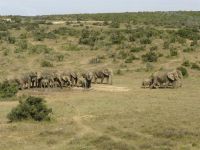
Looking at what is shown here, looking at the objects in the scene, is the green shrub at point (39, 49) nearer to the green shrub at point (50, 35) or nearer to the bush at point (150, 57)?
the green shrub at point (50, 35)

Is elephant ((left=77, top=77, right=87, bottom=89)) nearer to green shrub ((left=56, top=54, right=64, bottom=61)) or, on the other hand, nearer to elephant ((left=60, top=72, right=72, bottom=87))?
elephant ((left=60, top=72, right=72, bottom=87))

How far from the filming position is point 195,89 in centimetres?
2803

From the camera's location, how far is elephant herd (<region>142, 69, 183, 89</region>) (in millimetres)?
28656

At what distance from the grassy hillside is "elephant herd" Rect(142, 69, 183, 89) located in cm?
69

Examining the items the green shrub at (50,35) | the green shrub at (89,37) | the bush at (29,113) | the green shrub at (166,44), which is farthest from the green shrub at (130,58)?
the bush at (29,113)

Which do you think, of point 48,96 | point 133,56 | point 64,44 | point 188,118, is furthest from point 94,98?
point 64,44

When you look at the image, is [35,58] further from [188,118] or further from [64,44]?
[188,118]

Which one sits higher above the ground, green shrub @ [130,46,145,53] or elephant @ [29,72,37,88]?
elephant @ [29,72,37,88]

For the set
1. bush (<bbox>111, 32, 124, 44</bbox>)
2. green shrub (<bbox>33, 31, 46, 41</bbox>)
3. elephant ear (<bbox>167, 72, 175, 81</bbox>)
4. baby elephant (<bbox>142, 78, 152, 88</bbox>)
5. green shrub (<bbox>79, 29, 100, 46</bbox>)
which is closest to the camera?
elephant ear (<bbox>167, 72, 175, 81</bbox>)

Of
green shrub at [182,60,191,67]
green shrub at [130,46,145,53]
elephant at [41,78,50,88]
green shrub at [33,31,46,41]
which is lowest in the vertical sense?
green shrub at [182,60,191,67]

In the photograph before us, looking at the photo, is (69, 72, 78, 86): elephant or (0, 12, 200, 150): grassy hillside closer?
(0, 12, 200, 150): grassy hillside

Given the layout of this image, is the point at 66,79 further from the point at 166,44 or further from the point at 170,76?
the point at 166,44

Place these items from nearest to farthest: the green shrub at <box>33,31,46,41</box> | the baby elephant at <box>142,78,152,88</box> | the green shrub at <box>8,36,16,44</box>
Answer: the baby elephant at <box>142,78,152,88</box> → the green shrub at <box>8,36,16,44</box> → the green shrub at <box>33,31,46,41</box>

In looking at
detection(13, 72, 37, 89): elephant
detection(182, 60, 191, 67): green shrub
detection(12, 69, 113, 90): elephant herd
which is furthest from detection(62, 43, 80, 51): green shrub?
detection(13, 72, 37, 89): elephant
